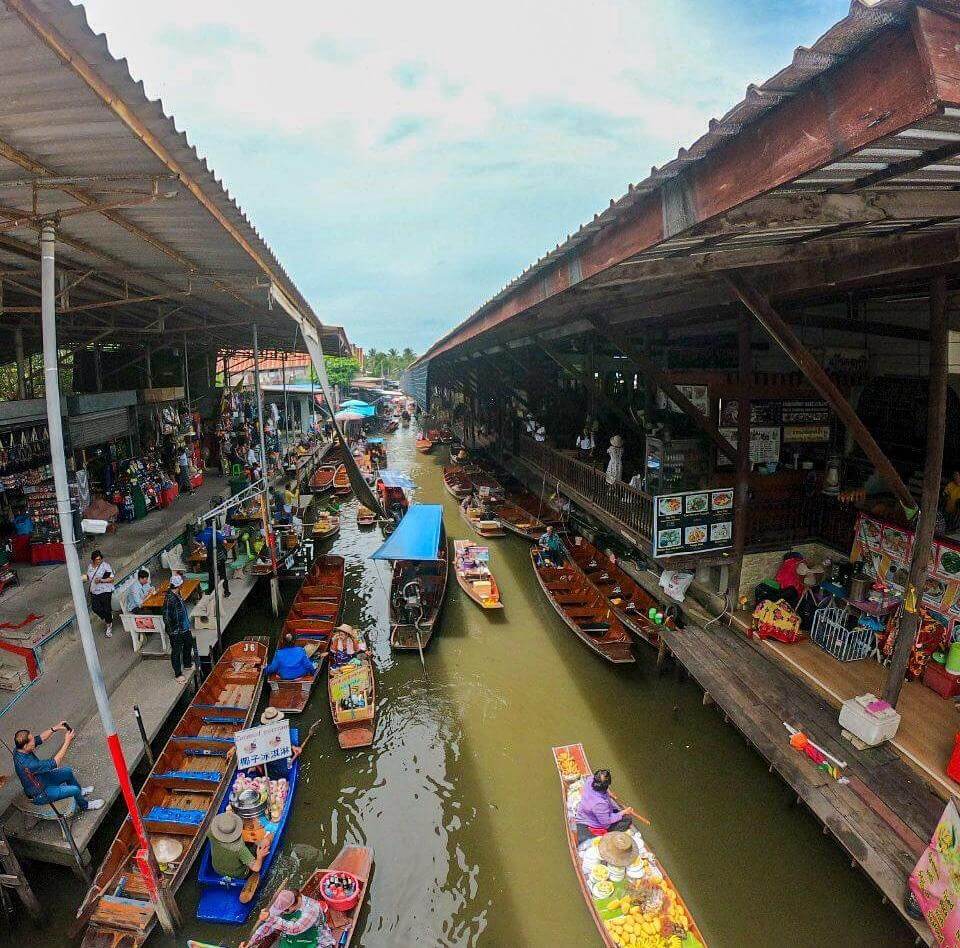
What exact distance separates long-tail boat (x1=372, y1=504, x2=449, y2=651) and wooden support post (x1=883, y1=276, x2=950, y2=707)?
813 centimetres

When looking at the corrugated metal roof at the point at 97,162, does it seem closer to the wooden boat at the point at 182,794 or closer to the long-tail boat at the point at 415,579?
the wooden boat at the point at 182,794


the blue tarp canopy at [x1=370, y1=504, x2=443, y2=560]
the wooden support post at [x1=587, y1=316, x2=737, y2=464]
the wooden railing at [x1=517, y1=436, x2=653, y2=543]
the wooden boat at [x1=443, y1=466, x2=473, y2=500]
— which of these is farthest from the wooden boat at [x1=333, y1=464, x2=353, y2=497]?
the wooden support post at [x1=587, y1=316, x2=737, y2=464]

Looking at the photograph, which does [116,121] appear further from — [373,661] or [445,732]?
[373,661]

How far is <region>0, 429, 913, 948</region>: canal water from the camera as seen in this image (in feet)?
20.7

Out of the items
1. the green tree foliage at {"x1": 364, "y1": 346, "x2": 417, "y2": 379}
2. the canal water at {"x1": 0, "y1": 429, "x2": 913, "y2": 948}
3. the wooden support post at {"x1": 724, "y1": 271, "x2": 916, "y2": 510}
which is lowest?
the canal water at {"x1": 0, "y1": 429, "x2": 913, "y2": 948}

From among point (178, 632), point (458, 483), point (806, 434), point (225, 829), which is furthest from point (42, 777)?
point (458, 483)

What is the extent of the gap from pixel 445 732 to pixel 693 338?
33.8 ft

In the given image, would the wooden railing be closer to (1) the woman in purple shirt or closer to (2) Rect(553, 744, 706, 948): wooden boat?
(1) the woman in purple shirt

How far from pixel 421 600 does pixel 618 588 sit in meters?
4.59

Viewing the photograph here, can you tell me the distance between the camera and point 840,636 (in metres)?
9.12

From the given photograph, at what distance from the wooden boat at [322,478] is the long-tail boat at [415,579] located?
10418 millimetres

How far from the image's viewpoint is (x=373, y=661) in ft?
38.5

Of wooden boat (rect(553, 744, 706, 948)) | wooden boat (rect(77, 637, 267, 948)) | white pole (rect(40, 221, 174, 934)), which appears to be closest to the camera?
white pole (rect(40, 221, 174, 934))

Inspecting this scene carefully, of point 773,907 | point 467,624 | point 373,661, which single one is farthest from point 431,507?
point 773,907
